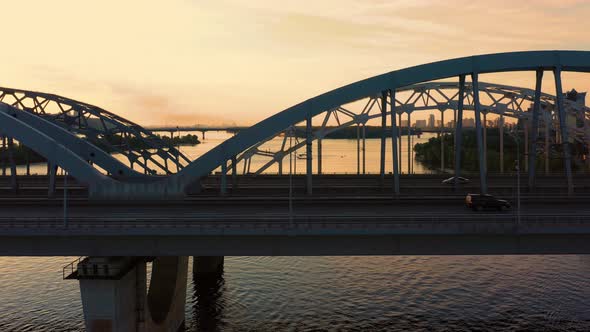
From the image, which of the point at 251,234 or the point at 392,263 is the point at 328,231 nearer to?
the point at 251,234

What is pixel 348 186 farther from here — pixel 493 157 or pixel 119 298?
pixel 493 157

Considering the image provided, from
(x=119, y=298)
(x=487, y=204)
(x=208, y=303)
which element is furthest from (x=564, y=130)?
(x=119, y=298)

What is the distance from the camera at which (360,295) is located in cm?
4369

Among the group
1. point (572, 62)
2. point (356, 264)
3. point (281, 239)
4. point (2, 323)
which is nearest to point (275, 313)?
point (281, 239)

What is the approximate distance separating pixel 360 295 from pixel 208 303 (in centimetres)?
1353

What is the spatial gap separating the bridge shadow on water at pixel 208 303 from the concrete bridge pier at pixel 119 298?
315 cm

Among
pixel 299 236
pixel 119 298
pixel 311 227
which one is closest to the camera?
pixel 311 227

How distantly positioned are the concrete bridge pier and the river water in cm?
434

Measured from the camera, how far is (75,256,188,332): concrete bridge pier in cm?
2898

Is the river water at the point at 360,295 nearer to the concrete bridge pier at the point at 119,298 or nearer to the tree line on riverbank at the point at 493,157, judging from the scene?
the concrete bridge pier at the point at 119,298

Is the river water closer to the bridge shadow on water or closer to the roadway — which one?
the bridge shadow on water

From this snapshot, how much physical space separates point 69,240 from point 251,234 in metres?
10.8

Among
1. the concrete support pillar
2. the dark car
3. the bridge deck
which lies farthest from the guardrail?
the concrete support pillar

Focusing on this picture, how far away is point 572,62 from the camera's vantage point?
43062mm
